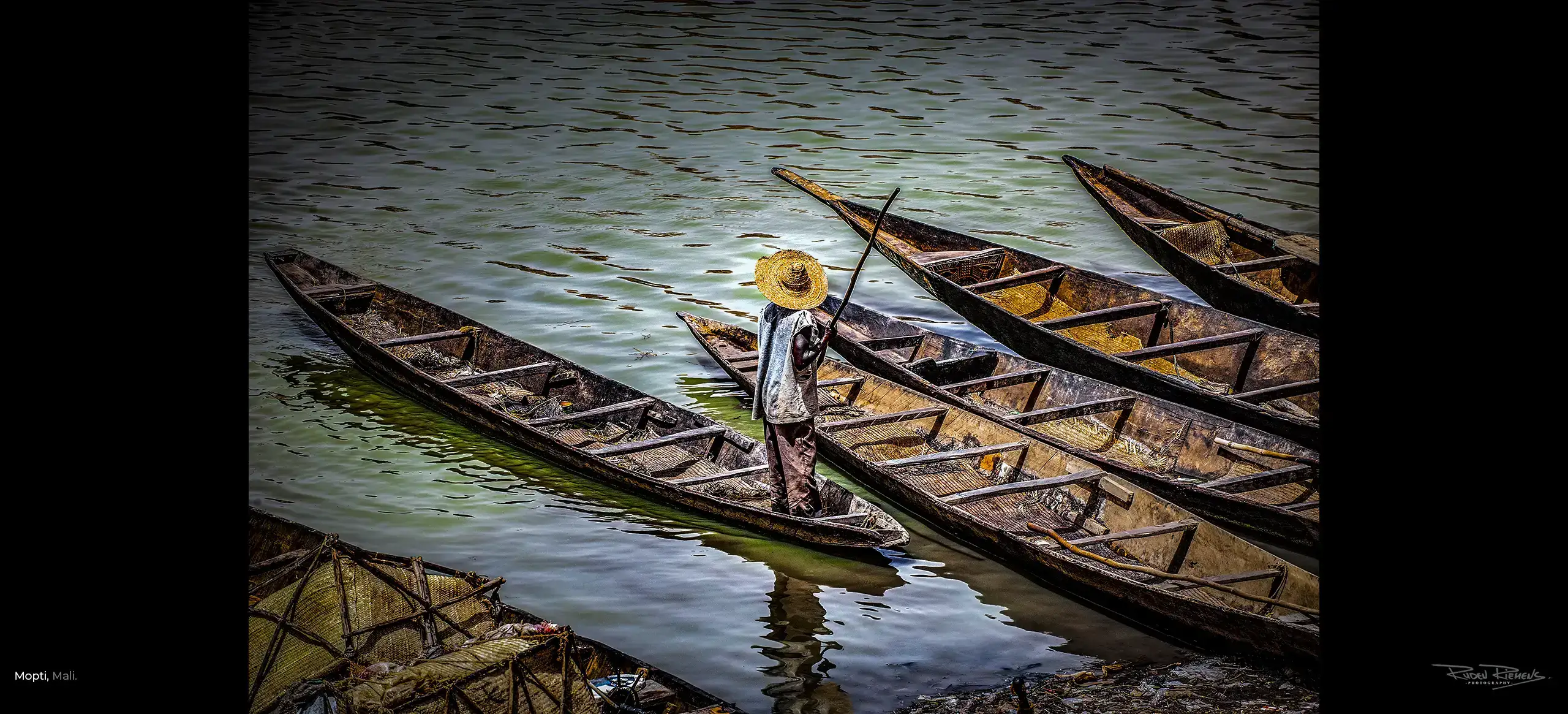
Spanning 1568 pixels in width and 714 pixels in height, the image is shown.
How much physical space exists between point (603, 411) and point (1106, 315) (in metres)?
2.84

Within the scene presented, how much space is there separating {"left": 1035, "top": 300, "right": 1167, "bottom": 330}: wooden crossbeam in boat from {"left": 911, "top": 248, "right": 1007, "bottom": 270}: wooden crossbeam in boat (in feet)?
3.48

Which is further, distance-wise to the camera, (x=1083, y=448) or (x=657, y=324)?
(x=657, y=324)

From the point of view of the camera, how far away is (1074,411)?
20.4 feet

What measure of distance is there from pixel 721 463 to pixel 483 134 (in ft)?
25.6

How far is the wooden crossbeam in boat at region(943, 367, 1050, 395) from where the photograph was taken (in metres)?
6.69

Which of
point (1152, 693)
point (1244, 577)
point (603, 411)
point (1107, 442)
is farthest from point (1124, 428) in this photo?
point (603, 411)

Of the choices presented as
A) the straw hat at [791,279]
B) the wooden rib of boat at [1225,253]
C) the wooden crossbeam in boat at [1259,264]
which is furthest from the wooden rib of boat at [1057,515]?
the wooden crossbeam in boat at [1259,264]

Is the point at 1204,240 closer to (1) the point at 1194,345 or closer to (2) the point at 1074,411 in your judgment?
(1) the point at 1194,345

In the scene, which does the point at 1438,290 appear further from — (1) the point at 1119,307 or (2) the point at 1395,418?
(1) the point at 1119,307

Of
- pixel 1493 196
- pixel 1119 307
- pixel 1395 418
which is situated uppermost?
pixel 1493 196

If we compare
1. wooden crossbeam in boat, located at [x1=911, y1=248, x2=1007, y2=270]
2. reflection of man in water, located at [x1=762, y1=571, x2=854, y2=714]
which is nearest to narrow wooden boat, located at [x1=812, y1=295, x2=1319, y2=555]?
wooden crossbeam in boat, located at [x1=911, y1=248, x2=1007, y2=270]

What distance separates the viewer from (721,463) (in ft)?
20.4
